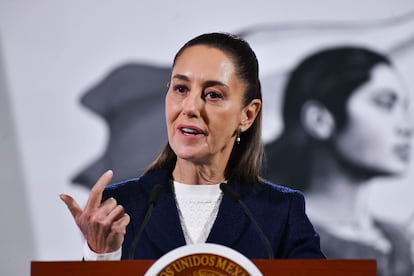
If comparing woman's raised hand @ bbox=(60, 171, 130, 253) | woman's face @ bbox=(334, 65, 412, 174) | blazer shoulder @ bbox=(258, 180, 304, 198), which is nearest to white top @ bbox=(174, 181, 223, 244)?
blazer shoulder @ bbox=(258, 180, 304, 198)

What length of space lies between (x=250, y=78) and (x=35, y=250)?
4.78 ft

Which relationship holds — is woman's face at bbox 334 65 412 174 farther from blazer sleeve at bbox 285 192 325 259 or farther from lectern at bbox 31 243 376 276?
lectern at bbox 31 243 376 276

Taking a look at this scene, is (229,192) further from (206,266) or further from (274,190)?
(206,266)

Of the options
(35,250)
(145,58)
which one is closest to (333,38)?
(145,58)

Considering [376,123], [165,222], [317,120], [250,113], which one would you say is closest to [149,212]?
[165,222]

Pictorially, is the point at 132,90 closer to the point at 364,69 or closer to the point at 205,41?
the point at 364,69

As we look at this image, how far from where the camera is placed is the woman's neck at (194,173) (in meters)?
2.09

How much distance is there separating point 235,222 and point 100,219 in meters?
0.49

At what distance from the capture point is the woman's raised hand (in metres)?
1.62

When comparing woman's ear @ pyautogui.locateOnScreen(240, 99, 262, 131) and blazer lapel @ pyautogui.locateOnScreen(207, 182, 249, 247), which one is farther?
woman's ear @ pyautogui.locateOnScreen(240, 99, 262, 131)

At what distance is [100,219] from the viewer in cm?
164

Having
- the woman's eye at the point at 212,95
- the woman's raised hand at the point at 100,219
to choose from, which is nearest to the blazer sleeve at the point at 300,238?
the woman's eye at the point at 212,95

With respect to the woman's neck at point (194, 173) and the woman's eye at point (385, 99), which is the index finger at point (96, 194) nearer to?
the woman's neck at point (194, 173)

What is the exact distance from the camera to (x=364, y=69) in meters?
3.33
